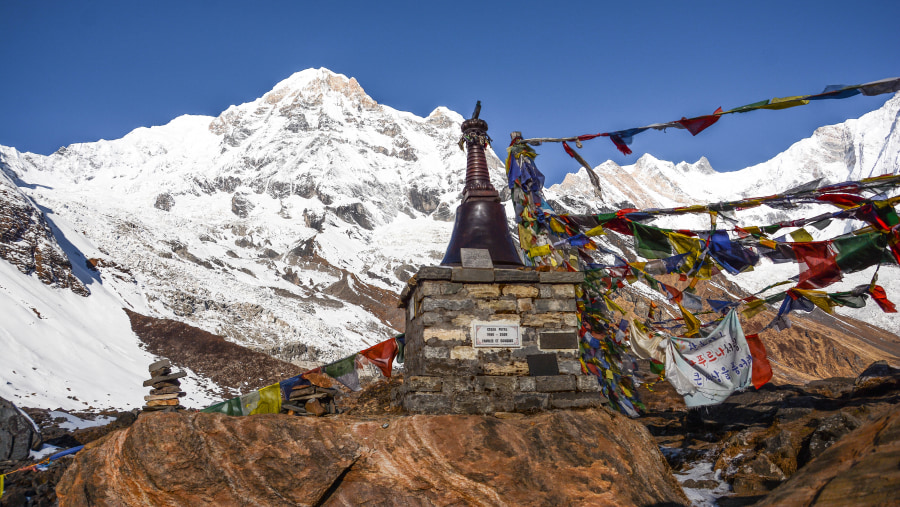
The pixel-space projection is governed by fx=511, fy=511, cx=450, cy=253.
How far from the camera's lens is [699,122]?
23.9 feet

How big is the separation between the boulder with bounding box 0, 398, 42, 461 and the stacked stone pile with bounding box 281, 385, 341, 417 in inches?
277

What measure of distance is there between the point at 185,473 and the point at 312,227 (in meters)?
72.6

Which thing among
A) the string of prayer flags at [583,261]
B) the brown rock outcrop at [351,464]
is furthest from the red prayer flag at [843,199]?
the brown rock outcrop at [351,464]

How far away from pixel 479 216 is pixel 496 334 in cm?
249

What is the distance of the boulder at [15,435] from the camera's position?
Result: 10.7 metres

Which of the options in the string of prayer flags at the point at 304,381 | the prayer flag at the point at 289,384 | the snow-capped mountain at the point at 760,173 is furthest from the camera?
the snow-capped mountain at the point at 760,173

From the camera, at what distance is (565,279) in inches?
272

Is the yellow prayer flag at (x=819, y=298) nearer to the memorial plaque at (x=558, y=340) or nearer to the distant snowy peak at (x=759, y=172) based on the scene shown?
the memorial plaque at (x=558, y=340)

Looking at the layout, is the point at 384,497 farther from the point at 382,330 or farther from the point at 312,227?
the point at 312,227

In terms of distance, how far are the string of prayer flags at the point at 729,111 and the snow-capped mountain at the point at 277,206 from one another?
51.2 inches

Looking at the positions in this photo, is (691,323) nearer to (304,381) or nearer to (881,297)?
(881,297)

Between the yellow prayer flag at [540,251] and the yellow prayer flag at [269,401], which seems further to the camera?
the yellow prayer flag at [540,251]

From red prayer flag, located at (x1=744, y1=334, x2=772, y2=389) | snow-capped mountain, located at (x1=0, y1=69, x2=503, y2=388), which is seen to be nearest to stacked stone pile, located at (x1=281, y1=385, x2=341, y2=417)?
red prayer flag, located at (x1=744, y1=334, x2=772, y2=389)

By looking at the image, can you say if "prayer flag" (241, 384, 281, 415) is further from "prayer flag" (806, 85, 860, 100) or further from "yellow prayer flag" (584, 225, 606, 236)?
"prayer flag" (806, 85, 860, 100)
